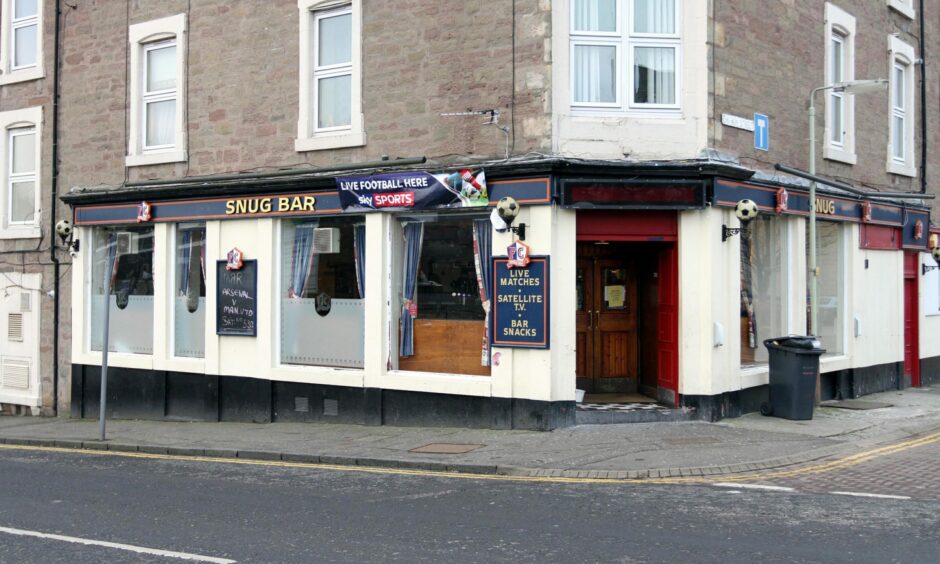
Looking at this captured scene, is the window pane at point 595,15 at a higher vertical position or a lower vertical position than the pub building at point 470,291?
higher

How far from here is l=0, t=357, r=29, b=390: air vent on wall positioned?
19.4 m

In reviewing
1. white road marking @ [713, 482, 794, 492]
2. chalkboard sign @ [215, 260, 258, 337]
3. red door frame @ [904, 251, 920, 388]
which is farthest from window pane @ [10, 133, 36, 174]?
red door frame @ [904, 251, 920, 388]

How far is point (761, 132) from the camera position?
14.5 metres

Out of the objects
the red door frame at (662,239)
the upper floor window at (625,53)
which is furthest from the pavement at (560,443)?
the upper floor window at (625,53)

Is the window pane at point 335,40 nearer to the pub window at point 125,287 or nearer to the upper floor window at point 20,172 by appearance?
the pub window at point 125,287

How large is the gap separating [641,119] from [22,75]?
1331cm

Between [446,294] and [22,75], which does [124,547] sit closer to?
[446,294]

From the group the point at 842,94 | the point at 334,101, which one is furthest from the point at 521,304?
the point at 842,94

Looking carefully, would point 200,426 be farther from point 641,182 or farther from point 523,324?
point 641,182

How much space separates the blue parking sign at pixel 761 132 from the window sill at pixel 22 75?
14.0 meters

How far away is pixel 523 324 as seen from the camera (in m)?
13.0

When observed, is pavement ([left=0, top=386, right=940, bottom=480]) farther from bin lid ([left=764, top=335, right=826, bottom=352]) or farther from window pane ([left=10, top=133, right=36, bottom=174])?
window pane ([left=10, top=133, right=36, bottom=174])

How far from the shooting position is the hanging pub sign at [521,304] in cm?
1282

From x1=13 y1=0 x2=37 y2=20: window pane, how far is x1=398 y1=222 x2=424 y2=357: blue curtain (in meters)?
10.7
